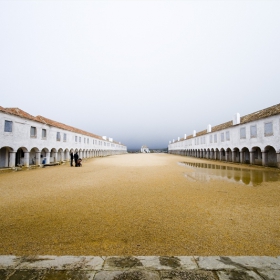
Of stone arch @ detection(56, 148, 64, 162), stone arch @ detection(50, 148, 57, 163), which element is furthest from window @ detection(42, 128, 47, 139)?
stone arch @ detection(56, 148, 64, 162)

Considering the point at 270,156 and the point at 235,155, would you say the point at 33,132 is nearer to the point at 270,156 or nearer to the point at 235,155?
the point at 270,156

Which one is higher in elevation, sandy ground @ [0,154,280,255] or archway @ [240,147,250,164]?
archway @ [240,147,250,164]

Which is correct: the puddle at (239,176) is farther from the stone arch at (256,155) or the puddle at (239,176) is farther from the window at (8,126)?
the window at (8,126)

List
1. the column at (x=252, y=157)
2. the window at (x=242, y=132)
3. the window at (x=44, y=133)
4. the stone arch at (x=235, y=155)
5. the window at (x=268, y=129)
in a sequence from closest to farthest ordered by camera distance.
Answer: the window at (x=268, y=129) < the window at (x=44, y=133) < the column at (x=252, y=157) < the window at (x=242, y=132) < the stone arch at (x=235, y=155)

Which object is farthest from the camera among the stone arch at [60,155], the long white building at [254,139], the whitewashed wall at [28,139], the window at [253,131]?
the stone arch at [60,155]

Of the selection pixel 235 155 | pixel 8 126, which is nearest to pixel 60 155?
pixel 8 126

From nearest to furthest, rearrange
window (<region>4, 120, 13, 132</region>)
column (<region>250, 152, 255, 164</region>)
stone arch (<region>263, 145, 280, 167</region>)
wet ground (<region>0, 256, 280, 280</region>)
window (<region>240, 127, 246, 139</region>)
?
wet ground (<region>0, 256, 280, 280</region>) < window (<region>4, 120, 13, 132</region>) < stone arch (<region>263, 145, 280, 167</region>) < column (<region>250, 152, 255, 164</region>) < window (<region>240, 127, 246, 139</region>)

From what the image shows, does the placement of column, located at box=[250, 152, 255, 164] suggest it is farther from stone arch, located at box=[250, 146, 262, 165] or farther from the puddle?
the puddle

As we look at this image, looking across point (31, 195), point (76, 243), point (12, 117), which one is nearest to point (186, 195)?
point (76, 243)

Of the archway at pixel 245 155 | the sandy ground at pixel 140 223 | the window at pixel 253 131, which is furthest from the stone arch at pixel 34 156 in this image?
the archway at pixel 245 155

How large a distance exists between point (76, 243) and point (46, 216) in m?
2.13

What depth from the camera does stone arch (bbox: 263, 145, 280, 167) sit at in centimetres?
2027

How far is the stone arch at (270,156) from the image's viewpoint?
66.5 feet

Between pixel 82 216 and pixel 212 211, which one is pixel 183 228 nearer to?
pixel 212 211
